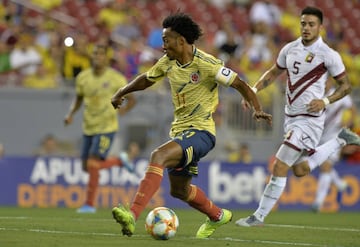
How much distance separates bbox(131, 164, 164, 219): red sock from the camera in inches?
386

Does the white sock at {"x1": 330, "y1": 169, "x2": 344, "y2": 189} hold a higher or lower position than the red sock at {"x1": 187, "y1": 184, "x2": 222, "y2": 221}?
higher

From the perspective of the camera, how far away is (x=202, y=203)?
1086 centimetres

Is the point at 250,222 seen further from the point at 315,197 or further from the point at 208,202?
the point at 315,197

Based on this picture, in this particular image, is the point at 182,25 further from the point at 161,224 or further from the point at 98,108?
the point at 98,108

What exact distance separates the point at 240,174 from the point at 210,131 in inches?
372

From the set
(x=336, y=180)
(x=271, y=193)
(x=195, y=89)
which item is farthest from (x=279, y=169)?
(x=336, y=180)

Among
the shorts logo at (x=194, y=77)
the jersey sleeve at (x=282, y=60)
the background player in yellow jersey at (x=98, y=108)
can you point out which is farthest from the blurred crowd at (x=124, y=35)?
the shorts logo at (x=194, y=77)

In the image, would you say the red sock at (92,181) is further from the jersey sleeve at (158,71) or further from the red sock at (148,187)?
the red sock at (148,187)

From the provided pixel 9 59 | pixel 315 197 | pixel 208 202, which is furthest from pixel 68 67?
pixel 208 202

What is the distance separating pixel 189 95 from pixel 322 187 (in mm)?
8575

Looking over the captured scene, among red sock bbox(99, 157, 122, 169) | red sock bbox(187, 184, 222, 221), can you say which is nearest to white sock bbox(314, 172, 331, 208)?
red sock bbox(99, 157, 122, 169)

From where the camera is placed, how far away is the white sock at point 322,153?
522 inches

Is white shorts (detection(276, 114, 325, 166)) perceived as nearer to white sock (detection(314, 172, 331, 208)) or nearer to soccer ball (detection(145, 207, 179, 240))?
soccer ball (detection(145, 207, 179, 240))

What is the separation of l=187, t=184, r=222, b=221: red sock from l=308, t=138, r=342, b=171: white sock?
8.59 ft
